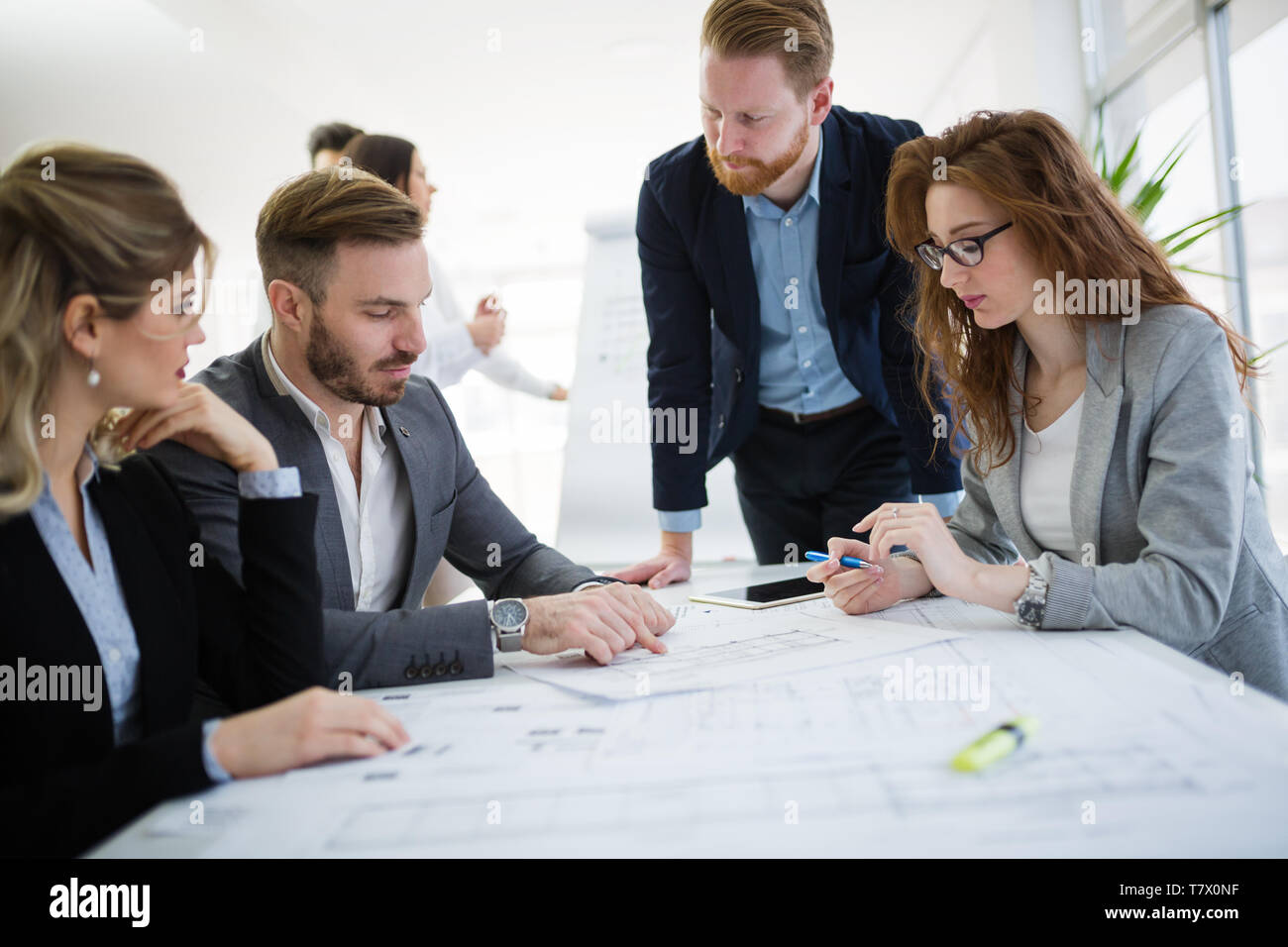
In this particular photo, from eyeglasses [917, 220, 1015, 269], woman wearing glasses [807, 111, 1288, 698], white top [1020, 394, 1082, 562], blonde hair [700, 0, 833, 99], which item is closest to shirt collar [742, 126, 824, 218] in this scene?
blonde hair [700, 0, 833, 99]

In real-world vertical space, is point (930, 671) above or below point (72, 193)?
below

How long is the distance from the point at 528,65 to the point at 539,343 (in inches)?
266

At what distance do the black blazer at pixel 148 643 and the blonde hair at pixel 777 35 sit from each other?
128 cm

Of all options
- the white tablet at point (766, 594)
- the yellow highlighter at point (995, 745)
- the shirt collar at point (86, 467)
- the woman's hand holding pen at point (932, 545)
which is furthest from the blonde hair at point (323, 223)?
the yellow highlighter at point (995, 745)

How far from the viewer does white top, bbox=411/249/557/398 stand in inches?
121

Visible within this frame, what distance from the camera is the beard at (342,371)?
1553 mm

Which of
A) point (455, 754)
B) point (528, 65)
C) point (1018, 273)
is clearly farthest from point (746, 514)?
point (528, 65)

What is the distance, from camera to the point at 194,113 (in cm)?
539

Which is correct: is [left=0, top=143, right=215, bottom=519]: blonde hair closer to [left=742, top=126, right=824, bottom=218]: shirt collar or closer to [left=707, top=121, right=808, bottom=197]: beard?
[left=707, top=121, right=808, bottom=197]: beard

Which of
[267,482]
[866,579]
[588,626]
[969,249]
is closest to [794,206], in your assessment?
[969,249]

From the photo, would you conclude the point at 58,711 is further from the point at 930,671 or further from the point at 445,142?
the point at 445,142

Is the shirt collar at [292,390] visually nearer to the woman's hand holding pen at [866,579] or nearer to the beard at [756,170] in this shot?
the woman's hand holding pen at [866,579]

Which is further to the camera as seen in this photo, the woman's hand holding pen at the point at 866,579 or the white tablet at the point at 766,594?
the white tablet at the point at 766,594

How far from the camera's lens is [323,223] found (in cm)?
159
